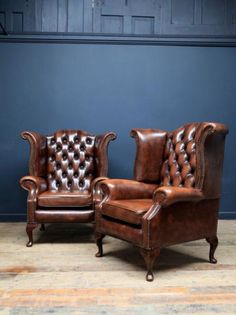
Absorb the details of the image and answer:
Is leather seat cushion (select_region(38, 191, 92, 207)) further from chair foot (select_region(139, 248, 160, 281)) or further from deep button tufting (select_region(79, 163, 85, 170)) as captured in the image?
chair foot (select_region(139, 248, 160, 281))

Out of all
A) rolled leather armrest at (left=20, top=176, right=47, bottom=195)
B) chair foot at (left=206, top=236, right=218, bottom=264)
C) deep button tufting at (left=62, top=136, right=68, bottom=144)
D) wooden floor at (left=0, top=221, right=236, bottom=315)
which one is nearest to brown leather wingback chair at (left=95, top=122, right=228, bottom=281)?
chair foot at (left=206, top=236, right=218, bottom=264)

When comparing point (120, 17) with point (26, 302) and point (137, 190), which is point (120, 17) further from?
point (26, 302)

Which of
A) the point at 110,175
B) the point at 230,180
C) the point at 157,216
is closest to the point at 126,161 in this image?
the point at 110,175

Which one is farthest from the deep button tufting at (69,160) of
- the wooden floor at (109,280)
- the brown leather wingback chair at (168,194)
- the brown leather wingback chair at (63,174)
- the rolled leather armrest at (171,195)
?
the rolled leather armrest at (171,195)

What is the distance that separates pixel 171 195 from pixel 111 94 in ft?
7.72

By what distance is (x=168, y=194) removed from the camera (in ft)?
8.12

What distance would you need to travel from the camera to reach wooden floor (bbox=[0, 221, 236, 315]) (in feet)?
6.75

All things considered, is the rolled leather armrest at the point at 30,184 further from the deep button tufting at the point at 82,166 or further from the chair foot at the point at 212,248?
the chair foot at the point at 212,248

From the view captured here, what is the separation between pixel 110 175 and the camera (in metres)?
4.54

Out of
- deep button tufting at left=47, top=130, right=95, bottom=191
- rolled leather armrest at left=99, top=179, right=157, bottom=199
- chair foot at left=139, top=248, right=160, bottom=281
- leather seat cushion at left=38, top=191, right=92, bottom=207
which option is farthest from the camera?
deep button tufting at left=47, top=130, right=95, bottom=191

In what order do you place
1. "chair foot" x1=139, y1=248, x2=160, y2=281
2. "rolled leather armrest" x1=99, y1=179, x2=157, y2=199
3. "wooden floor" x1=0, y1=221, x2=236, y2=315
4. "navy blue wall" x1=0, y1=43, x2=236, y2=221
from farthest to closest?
"navy blue wall" x1=0, y1=43, x2=236, y2=221, "rolled leather armrest" x1=99, y1=179, x2=157, y2=199, "chair foot" x1=139, y1=248, x2=160, y2=281, "wooden floor" x1=0, y1=221, x2=236, y2=315

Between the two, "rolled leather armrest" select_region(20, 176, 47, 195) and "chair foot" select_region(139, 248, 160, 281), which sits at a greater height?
"rolled leather armrest" select_region(20, 176, 47, 195)

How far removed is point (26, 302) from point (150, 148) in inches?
66.8

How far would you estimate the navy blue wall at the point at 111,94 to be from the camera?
4445 mm
